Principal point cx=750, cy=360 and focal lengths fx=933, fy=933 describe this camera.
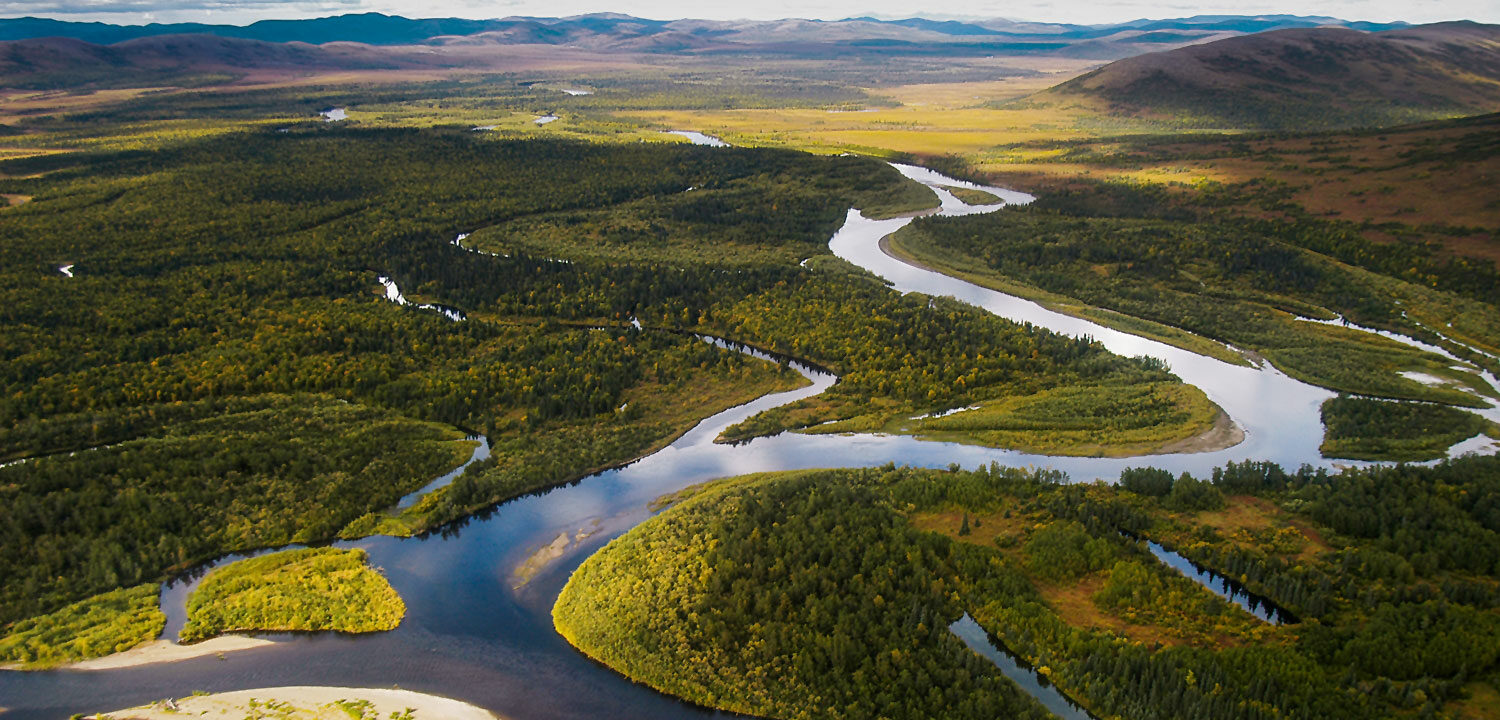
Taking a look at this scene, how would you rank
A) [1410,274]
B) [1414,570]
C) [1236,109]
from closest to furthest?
[1414,570]
[1410,274]
[1236,109]

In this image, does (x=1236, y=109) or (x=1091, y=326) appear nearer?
(x=1091, y=326)

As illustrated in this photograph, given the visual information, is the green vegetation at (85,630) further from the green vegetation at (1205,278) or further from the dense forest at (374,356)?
the green vegetation at (1205,278)

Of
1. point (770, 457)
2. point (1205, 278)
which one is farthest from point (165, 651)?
point (1205, 278)

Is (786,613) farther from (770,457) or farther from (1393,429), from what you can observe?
(1393,429)

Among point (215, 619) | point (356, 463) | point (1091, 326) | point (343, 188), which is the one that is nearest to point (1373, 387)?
point (1091, 326)

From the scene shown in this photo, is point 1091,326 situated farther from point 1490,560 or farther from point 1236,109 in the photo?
point 1236,109

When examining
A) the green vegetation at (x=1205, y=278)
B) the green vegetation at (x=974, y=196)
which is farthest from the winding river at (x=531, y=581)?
the green vegetation at (x=974, y=196)

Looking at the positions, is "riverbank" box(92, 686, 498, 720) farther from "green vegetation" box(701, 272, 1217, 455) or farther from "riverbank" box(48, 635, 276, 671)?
"green vegetation" box(701, 272, 1217, 455)
